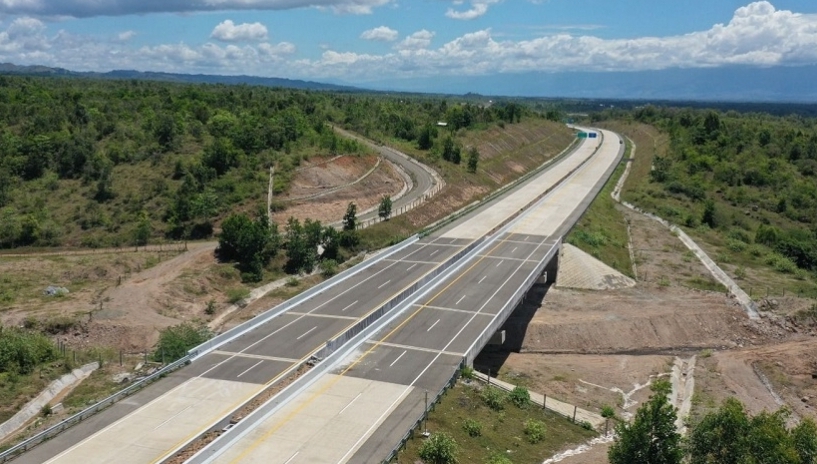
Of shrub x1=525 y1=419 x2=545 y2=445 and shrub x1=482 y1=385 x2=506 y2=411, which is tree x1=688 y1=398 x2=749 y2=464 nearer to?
shrub x1=525 y1=419 x2=545 y2=445

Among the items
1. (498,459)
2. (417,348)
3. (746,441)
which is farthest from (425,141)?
(746,441)

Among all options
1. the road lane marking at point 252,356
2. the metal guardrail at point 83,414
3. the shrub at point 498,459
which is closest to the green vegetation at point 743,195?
the shrub at point 498,459

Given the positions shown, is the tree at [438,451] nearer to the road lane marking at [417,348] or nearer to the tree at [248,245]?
the road lane marking at [417,348]

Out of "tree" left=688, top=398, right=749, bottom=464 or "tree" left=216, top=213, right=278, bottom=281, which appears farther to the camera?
"tree" left=216, top=213, right=278, bottom=281

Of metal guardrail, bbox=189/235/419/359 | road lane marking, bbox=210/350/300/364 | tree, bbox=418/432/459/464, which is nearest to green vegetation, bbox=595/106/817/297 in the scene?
metal guardrail, bbox=189/235/419/359

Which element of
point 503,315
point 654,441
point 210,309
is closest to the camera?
point 654,441

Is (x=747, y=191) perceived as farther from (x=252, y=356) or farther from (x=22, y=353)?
(x=22, y=353)
